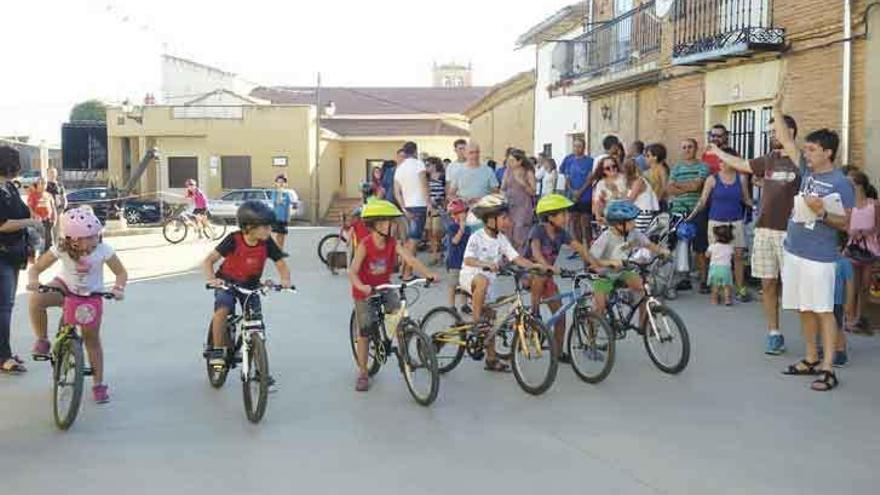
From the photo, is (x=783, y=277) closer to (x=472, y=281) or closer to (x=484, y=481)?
(x=472, y=281)

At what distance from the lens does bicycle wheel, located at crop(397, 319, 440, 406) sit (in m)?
7.10

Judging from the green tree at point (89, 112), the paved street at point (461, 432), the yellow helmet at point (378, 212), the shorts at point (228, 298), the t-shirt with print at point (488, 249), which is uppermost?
the green tree at point (89, 112)

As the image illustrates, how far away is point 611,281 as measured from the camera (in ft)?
27.0

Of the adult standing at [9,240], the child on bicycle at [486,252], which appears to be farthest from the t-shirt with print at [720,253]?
the adult standing at [9,240]

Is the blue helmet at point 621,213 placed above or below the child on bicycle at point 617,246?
above

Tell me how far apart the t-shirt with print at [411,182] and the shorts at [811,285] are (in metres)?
Result: 6.97

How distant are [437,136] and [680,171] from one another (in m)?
43.2

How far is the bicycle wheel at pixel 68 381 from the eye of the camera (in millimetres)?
6584

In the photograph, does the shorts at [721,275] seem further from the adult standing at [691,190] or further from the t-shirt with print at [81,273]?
the t-shirt with print at [81,273]

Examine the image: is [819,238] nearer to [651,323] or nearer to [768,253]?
[768,253]

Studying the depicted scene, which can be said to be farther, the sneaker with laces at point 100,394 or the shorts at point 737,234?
the shorts at point 737,234

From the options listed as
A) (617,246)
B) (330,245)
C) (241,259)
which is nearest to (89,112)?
(330,245)

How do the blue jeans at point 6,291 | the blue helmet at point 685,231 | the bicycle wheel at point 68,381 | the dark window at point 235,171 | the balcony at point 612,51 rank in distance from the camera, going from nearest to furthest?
the bicycle wheel at point 68,381
the blue jeans at point 6,291
the blue helmet at point 685,231
the balcony at point 612,51
the dark window at point 235,171

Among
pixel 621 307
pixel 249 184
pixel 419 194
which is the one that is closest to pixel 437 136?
pixel 249 184
